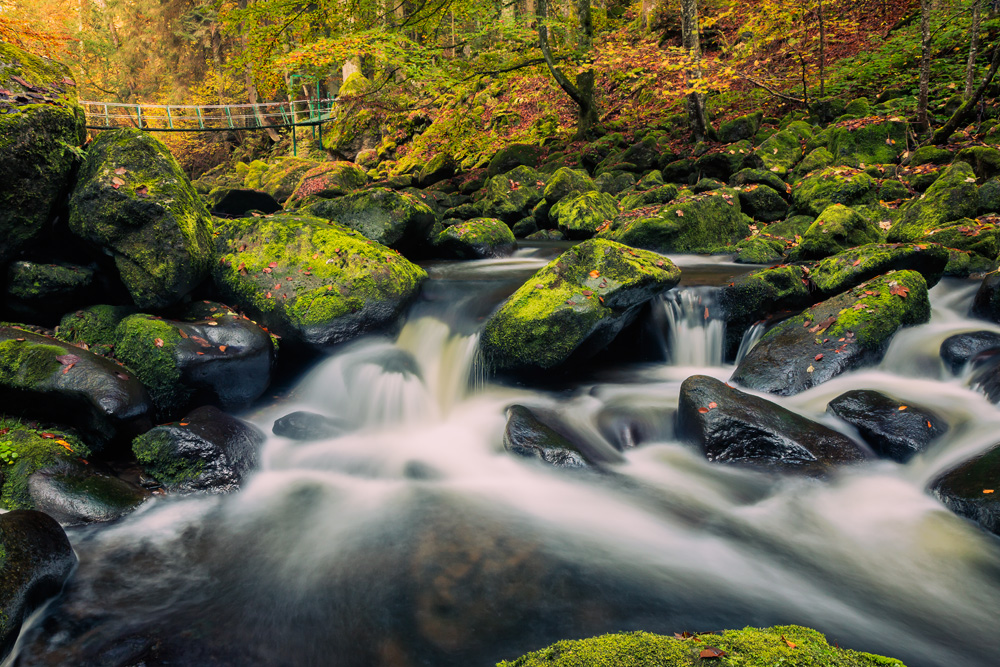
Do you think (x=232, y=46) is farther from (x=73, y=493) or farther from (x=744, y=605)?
(x=744, y=605)

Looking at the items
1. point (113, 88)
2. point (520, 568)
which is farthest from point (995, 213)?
point (113, 88)

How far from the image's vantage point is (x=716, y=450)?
4.78 meters

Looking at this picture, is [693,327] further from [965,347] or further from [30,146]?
[30,146]

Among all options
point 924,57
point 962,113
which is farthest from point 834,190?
point 924,57

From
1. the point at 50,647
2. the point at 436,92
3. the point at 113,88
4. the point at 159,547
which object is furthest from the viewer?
the point at 113,88

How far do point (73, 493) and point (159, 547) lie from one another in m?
0.80

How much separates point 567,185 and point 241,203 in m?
6.84

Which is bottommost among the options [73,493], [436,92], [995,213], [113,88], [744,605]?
[744,605]

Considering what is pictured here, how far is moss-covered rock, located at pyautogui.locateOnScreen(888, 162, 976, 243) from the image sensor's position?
785cm

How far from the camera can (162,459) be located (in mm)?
4520

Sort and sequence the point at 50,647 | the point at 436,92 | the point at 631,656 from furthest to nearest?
the point at 436,92, the point at 50,647, the point at 631,656

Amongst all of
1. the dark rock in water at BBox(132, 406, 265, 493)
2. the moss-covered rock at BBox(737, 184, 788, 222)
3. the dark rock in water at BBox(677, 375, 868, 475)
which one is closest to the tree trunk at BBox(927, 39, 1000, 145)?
the moss-covered rock at BBox(737, 184, 788, 222)

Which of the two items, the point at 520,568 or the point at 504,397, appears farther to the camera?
the point at 504,397

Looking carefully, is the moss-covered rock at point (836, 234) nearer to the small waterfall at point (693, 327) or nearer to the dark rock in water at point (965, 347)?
the small waterfall at point (693, 327)
